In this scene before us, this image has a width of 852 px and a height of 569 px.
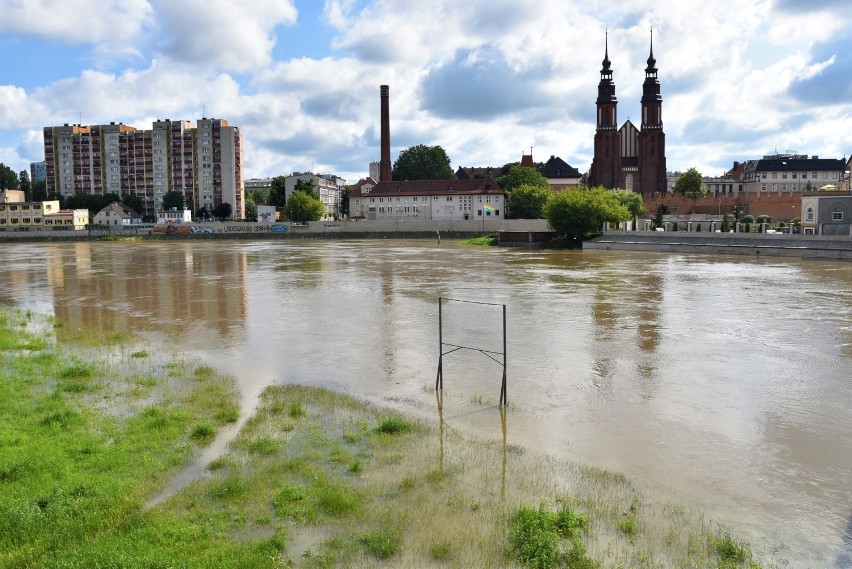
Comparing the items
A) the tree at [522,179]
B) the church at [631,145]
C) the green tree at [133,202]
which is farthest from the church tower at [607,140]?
the green tree at [133,202]

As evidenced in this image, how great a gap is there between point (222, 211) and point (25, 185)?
6622 cm

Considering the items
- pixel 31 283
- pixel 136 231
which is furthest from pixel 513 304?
pixel 136 231

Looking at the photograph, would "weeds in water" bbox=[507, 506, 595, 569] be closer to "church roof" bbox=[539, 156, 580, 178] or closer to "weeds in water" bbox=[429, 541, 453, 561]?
"weeds in water" bbox=[429, 541, 453, 561]

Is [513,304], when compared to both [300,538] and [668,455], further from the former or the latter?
[300,538]

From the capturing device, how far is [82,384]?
1230cm

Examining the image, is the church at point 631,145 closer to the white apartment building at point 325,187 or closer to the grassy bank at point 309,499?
the white apartment building at point 325,187

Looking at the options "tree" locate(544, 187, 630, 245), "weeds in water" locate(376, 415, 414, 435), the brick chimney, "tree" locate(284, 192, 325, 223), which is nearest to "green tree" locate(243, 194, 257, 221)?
"tree" locate(284, 192, 325, 223)

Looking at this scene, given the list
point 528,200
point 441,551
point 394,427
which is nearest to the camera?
point 441,551

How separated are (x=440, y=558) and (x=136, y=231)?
109 m

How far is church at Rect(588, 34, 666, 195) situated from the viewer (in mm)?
99500

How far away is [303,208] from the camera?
104 meters

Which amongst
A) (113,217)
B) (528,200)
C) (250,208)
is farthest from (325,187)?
(528,200)

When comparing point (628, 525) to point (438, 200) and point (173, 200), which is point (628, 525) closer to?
point (438, 200)

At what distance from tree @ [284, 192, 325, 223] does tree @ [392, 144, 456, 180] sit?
846 inches
